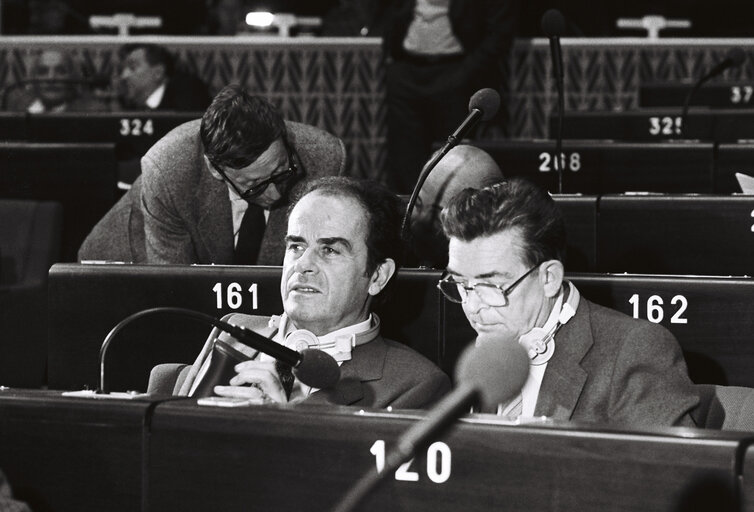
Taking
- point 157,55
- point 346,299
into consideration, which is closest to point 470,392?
point 346,299

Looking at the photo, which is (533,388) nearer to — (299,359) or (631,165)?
(299,359)

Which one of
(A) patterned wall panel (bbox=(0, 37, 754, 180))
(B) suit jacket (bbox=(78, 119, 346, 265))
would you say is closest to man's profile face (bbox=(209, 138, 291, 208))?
(B) suit jacket (bbox=(78, 119, 346, 265))

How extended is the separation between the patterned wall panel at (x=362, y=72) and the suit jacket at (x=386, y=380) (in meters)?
5.57

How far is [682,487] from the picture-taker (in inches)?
57.2

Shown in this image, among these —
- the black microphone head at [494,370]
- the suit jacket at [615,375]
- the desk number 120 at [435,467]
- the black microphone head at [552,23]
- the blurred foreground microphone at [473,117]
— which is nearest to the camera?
the black microphone head at [494,370]

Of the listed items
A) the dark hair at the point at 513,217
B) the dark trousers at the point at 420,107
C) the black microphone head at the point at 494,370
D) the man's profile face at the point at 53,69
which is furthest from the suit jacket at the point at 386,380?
the man's profile face at the point at 53,69

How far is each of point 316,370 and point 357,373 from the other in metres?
0.66

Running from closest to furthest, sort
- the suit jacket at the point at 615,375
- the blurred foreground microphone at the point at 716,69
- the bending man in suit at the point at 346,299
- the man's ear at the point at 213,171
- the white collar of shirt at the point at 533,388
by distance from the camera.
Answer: the suit jacket at the point at 615,375, the white collar of shirt at the point at 533,388, the bending man in suit at the point at 346,299, the man's ear at the point at 213,171, the blurred foreground microphone at the point at 716,69

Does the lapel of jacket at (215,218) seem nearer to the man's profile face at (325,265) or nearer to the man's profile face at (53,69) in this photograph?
the man's profile face at (325,265)

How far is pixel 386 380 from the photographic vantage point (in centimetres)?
272

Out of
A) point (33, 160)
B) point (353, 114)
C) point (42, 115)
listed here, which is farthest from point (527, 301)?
point (353, 114)

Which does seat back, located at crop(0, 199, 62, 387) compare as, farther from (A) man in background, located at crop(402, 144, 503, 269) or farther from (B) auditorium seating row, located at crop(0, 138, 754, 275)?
(B) auditorium seating row, located at crop(0, 138, 754, 275)

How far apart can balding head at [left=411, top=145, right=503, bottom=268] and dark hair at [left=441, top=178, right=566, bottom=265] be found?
2.68 feet

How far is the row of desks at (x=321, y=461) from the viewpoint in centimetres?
147
